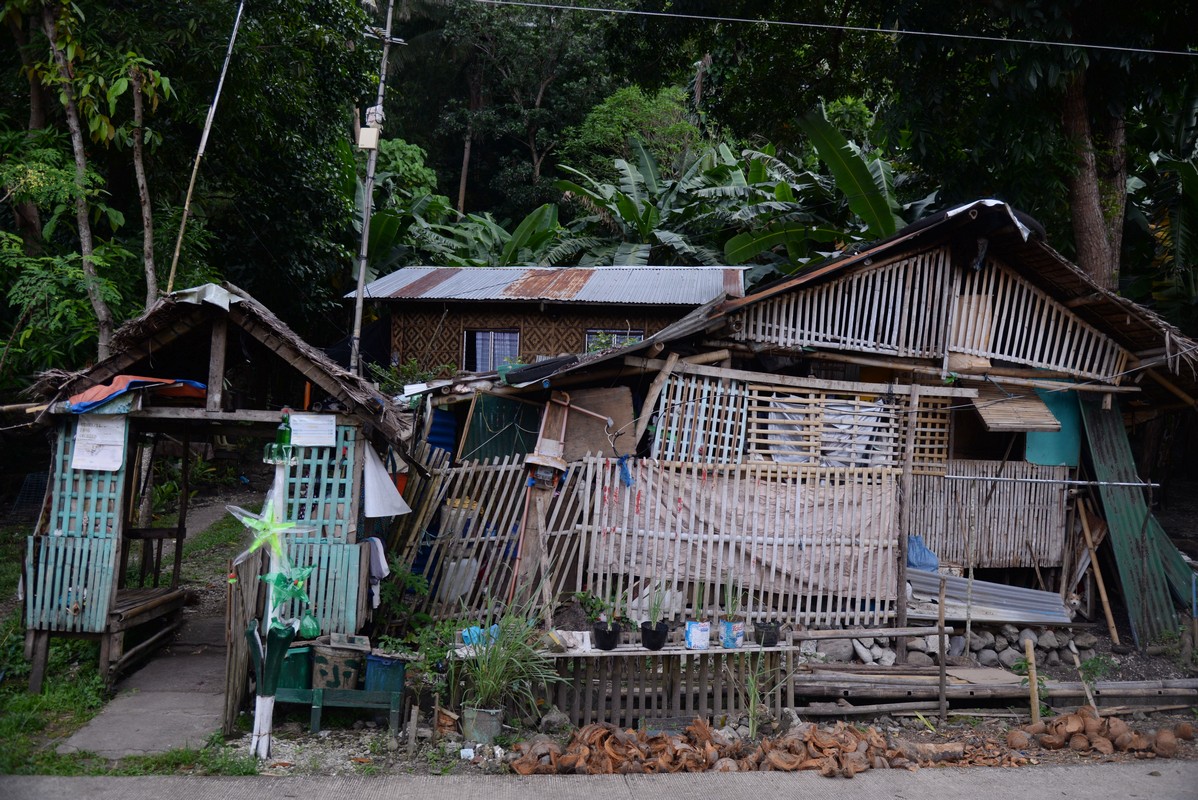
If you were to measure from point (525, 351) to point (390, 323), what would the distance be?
9.40 feet

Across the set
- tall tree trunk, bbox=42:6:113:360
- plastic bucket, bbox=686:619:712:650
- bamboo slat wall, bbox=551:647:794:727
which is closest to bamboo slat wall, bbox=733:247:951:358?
plastic bucket, bbox=686:619:712:650

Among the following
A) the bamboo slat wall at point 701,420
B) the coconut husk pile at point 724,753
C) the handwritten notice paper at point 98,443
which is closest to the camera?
the coconut husk pile at point 724,753

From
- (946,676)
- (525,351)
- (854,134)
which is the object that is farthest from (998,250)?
(854,134)

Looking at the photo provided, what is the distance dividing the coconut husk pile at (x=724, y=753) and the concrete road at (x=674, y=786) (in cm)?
10

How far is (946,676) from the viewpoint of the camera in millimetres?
8438

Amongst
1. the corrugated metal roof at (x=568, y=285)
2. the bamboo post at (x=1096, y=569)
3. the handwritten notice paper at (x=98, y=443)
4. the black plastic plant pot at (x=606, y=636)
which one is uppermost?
the corrugated metal roof at (x=568, y=285)

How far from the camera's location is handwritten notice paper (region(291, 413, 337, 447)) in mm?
7566

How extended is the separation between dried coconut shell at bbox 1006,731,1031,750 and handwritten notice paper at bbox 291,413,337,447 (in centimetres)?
641

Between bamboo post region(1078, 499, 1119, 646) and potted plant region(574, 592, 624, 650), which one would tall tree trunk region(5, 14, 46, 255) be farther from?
bamboo post region(1078, 499, 1119, 646)

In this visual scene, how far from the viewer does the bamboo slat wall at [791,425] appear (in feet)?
30.7

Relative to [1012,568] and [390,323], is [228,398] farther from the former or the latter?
[1012,568]

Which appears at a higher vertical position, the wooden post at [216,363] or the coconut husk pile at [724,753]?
the wooden post at [216,363]

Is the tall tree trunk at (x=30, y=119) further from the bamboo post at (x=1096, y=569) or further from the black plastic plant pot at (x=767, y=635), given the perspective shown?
the bamboo post at (x=1096, y=569)

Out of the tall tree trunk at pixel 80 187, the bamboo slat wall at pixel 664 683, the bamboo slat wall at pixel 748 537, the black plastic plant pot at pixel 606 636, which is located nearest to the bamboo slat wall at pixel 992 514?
the bamboo slat wall at pixel 748 537
